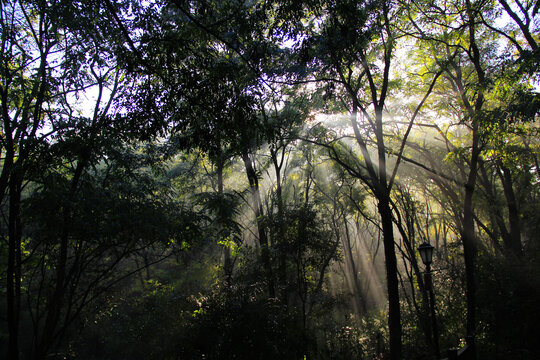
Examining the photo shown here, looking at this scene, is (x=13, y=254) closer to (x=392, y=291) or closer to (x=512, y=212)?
(x=392, y=291)

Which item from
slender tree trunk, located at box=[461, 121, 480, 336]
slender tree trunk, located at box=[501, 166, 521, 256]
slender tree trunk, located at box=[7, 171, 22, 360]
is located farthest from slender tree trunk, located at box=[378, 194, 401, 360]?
slender tree trunk, located at box=[7, 171, 22, 360]

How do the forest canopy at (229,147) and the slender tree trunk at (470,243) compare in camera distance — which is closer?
the forest canopy at (229,147)

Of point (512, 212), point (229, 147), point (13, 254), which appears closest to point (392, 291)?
point (229, 147)

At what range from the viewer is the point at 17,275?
572 cm

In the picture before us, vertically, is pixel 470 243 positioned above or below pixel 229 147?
below

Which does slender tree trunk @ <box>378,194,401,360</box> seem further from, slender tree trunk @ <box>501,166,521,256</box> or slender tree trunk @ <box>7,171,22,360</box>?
slender tree trunk @ <box>7,171,22,360</box>

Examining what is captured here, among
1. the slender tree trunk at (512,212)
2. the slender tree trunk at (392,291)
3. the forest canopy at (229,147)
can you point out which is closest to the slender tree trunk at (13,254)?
the forest canopy at (229,147)

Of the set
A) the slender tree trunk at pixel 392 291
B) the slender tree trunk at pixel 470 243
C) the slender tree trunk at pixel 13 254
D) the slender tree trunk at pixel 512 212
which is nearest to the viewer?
the slender tree trunk at pixel 13 254

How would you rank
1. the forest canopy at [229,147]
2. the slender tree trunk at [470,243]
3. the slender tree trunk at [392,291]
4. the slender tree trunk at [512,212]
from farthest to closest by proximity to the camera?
the slender tree trunk at [512,212], the slender tree trunk at [470,243], the slender tree trunk at [392,291], the forest canopy at [229,147]

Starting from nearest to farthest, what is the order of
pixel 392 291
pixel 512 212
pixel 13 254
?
pixel 13 254
pixel 392 291
pixel 512 212

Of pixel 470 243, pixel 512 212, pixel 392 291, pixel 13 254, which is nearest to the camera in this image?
pixel 13 254

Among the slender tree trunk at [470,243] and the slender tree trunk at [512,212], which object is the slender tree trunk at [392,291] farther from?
the slender tree trunk at [512,212]

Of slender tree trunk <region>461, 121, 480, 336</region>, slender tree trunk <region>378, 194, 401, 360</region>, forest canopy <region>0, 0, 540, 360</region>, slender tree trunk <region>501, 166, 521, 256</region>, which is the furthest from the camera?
slender tree trunk <region>501, 166, 521, 256</region>

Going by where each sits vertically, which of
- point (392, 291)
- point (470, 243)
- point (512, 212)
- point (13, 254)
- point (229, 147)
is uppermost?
point (229, 147)
